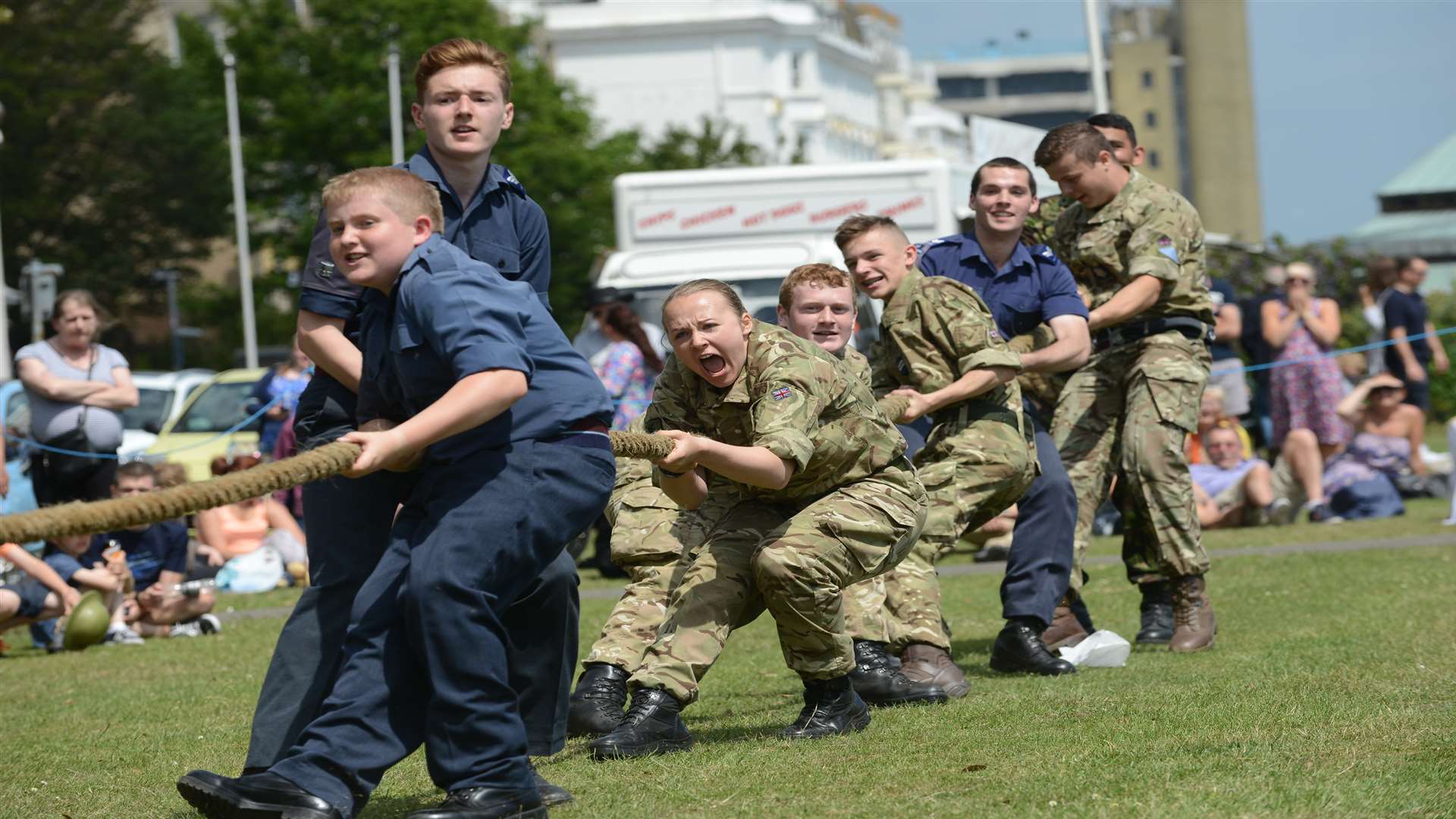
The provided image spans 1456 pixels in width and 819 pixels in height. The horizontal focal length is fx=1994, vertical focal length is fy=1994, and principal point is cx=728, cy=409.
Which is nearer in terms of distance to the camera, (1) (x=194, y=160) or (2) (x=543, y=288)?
(2) (x=543, y=288)

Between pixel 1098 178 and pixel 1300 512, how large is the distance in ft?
30.8

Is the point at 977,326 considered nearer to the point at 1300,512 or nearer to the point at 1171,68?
the point at 1300,512

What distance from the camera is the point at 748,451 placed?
5.52m

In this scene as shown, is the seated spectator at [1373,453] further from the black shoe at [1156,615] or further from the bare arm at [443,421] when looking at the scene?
the bare arm at [443,421]

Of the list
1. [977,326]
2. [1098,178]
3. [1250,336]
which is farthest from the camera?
[1250,336]

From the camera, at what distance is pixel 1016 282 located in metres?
7.85

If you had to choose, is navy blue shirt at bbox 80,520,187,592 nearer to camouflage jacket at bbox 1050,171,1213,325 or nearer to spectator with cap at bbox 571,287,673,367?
spectator with cap at bbox 571,287,673,367

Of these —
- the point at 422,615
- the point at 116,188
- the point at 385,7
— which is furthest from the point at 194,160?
the point at 422,615

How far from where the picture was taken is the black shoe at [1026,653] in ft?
24.6

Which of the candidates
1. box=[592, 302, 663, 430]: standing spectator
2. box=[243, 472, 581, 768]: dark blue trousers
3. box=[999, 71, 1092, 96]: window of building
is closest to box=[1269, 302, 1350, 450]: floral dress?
box=[592, 302, 663, 430]: standing spectator

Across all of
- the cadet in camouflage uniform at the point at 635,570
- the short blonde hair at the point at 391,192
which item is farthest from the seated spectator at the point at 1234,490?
the short blonde hair at the point at 391,192

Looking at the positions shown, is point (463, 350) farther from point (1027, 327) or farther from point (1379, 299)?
point (1379, 299)

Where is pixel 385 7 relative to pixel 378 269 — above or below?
above

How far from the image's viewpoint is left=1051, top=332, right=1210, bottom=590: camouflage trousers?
27.0 ft
